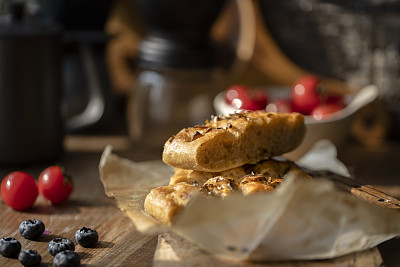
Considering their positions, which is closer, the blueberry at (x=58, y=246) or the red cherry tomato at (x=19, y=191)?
the blueberry at (x=58, y=246)

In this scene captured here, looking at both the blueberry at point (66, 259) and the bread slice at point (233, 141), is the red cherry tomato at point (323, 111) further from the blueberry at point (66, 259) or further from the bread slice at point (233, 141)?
the blueberry at point (66, 259)

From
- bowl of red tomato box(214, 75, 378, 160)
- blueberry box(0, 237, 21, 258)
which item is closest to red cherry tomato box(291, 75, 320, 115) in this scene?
bowl of red tomato box(214, 75, 378, 160)

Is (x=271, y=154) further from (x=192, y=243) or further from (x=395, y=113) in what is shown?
(x=395, y=113)

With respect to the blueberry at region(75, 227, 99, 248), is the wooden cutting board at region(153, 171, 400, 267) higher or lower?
higher

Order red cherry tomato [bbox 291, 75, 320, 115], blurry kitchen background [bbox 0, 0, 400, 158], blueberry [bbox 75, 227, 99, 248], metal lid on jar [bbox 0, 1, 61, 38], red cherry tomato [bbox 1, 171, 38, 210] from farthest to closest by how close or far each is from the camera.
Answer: blurry kitchen background [bbox 0, 0, 400, 158], red cherry tomato [bbox 291, 75, 320, 115], metal lid on jar [bbox 0, 1, 61, 38], red cherry tomato [bbox 1, 171, 38, 210], blueberry [bbox 75, 227, 99, 248]

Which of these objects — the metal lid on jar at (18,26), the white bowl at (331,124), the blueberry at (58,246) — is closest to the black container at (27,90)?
the metal lid on jar at (18,26)

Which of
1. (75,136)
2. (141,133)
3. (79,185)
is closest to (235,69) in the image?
(141,133)

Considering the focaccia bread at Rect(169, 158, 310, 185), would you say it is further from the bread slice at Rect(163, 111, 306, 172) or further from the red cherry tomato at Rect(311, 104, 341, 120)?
the red cherry tomato at Rect(311, 104, 341, 120)
